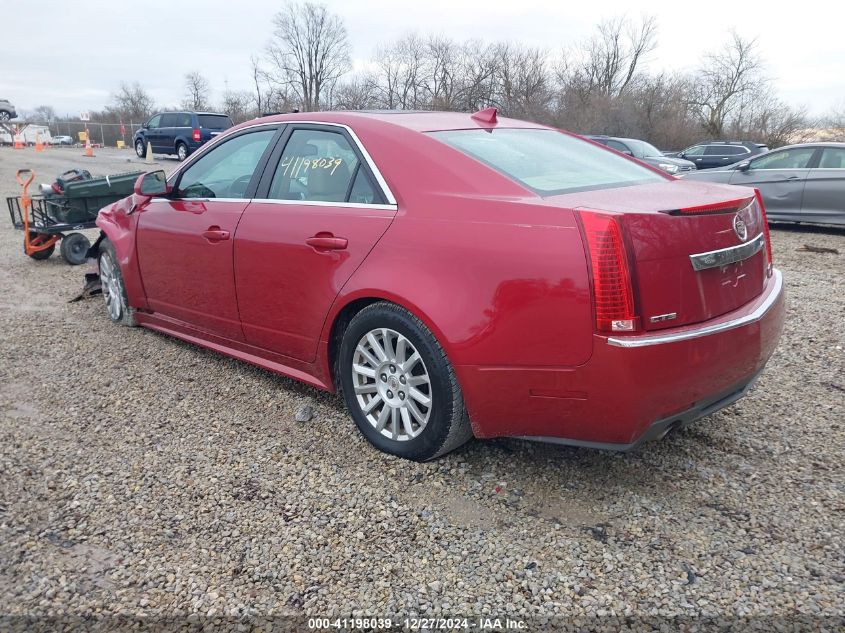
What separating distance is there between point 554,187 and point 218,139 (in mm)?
2374

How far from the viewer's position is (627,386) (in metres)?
2.37

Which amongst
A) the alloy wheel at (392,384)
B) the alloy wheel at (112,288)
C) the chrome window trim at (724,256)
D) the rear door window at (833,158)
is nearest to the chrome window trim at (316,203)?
the alloy wheel at (392,384)

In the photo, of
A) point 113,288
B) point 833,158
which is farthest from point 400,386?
point 833,158

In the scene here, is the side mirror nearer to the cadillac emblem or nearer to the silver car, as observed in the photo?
the cadillac emblem

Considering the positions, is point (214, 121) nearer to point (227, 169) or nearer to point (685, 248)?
point (227, 169)

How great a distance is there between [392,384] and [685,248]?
1.37m

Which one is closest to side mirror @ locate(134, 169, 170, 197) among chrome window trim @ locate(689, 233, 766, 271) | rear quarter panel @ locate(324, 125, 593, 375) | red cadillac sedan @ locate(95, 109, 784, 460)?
red cadillac sedan @ locate(95, 109, 784, 460)

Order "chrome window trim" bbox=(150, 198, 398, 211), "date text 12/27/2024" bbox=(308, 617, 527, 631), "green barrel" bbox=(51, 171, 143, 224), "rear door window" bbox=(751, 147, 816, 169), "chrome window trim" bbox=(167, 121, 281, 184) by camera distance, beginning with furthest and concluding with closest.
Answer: "rear door window" bbox=(751, 147, 816, 169) < "green barrel" bbox=(51, 171, 143, 224) < "chrome window trim" bbox=(167, 121, 281, 184) < "chrome window trim" bbox=(150, 198, 398, 211) < "date text 12/27/2024" bbox=(308, 617, 527, 631)

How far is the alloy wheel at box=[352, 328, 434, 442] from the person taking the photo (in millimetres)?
2932

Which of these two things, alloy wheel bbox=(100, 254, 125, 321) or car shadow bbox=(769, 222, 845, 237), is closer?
alloy wheel bbox=(100, 254, 125, 321)

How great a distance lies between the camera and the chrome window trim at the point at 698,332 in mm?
2346

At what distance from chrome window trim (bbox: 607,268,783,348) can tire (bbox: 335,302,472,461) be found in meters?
0.75

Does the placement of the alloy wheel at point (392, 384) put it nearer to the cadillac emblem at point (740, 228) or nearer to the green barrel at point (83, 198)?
the cadillac emblem at point (740, 228)

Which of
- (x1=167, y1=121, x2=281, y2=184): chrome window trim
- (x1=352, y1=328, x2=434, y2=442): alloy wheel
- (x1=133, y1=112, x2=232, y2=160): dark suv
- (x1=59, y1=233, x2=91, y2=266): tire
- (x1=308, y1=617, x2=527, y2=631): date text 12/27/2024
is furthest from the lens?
(x1=133, y1=112, x2=232, y2=160): dark suv
